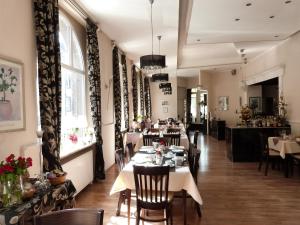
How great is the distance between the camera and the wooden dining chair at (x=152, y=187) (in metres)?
3.09

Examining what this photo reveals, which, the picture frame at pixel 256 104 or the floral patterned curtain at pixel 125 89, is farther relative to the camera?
the picture frame at pixel 256 104

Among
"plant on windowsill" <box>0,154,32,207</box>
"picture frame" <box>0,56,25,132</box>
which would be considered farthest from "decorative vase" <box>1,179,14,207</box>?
"picture frame" <box>0,56,25,132</box>

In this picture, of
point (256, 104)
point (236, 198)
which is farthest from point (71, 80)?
point (256, 104)

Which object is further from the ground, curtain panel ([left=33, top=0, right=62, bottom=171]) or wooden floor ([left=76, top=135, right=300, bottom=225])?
curtain panel ([left=33, top=0, right=62, bottom=171])

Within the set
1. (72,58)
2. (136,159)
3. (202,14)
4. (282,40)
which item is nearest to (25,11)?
(72,58)

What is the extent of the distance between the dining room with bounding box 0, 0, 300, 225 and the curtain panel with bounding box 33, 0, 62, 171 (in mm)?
14

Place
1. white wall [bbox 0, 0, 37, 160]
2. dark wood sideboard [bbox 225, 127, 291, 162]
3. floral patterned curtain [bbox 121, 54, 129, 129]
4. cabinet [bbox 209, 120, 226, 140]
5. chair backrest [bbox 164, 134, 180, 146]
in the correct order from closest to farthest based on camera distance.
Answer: white wall [bbox 0, 0, 37, 160]
chair backrest [bbox 164, 134, 180, 146]
dark wood sideboard [bbox 225, 127, 291, 162]
floral patterned curtain [bbox 121, 54, 129, 129]
cabinet [bbox 209, 120, 226, 140]

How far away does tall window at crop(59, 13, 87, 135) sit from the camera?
16.9 ft

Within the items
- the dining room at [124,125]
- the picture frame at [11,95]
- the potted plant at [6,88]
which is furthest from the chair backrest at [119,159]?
the potted plant at [6,88]

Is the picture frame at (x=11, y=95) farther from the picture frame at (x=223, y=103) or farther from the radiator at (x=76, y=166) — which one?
the picture frame at (x=223, y=103)

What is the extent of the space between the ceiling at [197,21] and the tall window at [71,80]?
2.06ft

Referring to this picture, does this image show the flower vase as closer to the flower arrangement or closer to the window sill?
the flower arrangement

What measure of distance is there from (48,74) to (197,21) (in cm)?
366

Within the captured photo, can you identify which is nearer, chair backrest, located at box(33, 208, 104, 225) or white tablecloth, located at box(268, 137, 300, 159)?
chair backrest, located at box(33, 208, 104, 225)
